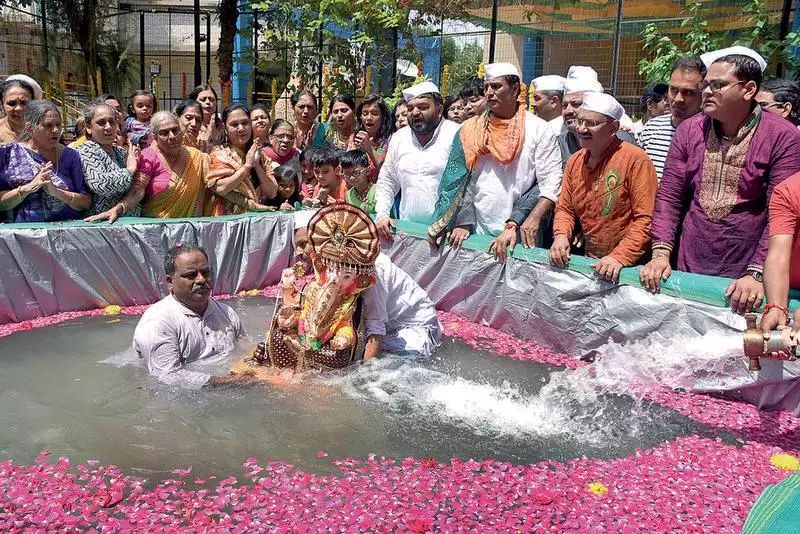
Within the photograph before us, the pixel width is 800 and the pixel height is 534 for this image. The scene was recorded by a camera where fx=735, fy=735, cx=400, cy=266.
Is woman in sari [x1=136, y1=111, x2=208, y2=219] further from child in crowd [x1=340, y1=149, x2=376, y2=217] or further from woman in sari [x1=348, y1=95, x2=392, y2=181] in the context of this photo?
woman in sari [x1=348, y1=95, x2=392, y2=181]

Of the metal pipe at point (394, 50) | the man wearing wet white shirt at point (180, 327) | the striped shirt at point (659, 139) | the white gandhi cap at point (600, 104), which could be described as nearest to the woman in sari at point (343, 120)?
the striped shirt at point (659, 139)

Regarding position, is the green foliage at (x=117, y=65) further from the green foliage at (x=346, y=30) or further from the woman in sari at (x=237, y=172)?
the woman in sari at (x=237, y=172)

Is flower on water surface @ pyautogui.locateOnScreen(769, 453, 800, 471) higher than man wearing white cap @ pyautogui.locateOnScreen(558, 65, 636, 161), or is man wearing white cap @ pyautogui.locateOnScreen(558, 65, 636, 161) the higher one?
man wearing white cap @ pyautogui.locateOnScreen(558, 65, 636, 161)

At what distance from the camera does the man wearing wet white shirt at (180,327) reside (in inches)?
150

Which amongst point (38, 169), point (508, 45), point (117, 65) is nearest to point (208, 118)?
point (38, 169)

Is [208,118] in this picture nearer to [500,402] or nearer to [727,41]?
[500,402]

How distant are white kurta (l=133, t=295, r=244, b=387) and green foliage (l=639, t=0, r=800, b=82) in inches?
225

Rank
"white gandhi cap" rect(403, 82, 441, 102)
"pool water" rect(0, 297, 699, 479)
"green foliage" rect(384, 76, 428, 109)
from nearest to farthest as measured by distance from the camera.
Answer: "pool water" rect(0, 297, 699, 479)
"white gandhi cap" rect(403, 82, 441, 102)
"green foliage" rect(384, 76, 428, 109)

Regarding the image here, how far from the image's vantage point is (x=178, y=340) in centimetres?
389

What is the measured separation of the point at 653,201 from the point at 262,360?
2411 millimetres

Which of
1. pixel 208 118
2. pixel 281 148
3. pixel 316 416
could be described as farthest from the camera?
pixel 208 118

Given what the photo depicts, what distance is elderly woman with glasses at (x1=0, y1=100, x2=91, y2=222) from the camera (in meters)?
4.86

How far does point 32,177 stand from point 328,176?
2.09 meters

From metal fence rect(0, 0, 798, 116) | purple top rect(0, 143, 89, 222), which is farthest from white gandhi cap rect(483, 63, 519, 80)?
metal fence rect(0, 0, 798, 116)
